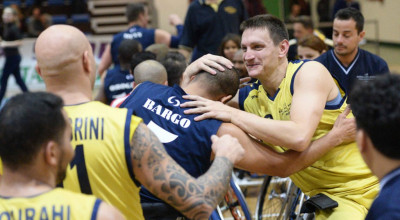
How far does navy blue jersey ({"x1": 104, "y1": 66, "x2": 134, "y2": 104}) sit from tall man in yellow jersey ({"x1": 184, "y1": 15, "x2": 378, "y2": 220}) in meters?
2.59

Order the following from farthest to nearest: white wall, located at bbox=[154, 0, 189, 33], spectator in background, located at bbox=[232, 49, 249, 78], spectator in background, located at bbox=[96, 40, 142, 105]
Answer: white wall, located at bbox=[154, 0, 189, 33] < spectator in background, located at bbox=[96, 40, 142, 105] < spectator in background, located at bbox=[232, 49, 249, 78]

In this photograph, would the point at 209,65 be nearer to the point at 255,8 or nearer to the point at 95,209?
the point at 95,209

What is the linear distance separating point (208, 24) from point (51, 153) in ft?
18.7

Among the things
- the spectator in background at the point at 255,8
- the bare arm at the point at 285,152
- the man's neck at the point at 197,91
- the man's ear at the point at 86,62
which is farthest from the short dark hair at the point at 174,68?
the spectator in background at the point at 255,8

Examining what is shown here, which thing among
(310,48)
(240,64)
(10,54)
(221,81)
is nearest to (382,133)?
(221,81)

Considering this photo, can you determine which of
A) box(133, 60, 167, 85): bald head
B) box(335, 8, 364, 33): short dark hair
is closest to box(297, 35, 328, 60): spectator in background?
box(335, 8, 364, 33): short dark hair

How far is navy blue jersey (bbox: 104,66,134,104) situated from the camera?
5.84m

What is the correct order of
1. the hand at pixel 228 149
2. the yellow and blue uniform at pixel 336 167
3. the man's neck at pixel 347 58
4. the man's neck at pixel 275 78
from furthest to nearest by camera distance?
the man's neck at pixel 347 58
the man's neck at pixel 275 78
the yellow and blue uniform at pixel 336 167
the hand at pixel 228 149

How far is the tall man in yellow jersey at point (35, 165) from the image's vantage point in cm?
170

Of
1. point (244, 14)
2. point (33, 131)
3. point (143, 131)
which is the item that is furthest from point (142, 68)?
point (244, 14)

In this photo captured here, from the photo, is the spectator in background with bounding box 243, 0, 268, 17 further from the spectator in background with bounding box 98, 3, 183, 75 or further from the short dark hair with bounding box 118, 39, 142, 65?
the short dark hair with bounding box 118, 39, 142, 65

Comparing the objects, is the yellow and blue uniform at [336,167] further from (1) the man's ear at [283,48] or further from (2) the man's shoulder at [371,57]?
(2) the man's shoulder at [371,57]

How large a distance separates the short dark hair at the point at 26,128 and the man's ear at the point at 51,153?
0.02m

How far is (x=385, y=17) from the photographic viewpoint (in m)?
16.4
